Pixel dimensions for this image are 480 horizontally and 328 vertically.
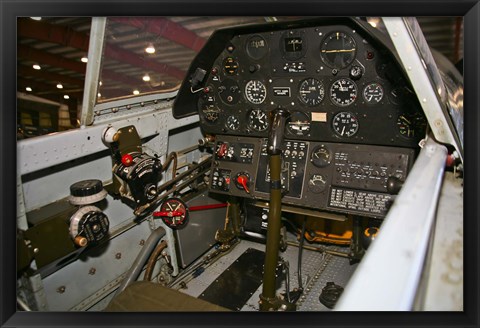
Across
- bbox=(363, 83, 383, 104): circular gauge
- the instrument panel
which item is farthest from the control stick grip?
bbox=(363, 83, 383, 104): circular gauge

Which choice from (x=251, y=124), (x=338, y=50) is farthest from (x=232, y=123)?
(x=338, y=50)

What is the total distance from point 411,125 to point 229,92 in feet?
5.10

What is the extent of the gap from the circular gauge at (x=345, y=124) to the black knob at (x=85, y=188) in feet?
6.18

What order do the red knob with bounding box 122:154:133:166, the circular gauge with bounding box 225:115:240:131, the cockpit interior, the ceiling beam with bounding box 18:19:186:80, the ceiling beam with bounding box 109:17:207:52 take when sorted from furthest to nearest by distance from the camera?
1. the circular gauge with bounding box 225:115:240:131
2. the red knob with bounding box 122:154:133:166
3. the ceiling beam with bounding box 109:17:207:52
4. the cockpit interior
5. the ceiling beam with bounding box 18:19:186:80

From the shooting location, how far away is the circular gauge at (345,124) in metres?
2.72

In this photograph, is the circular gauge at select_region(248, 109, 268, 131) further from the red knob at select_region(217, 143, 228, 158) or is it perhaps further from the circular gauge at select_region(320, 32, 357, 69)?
the circular gauge at select_region(320, 32, 357, 69)

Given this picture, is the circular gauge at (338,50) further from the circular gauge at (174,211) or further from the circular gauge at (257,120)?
the circular gauge at (174,211)

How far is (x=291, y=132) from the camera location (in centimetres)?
300

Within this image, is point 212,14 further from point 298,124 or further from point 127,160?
point 298,124

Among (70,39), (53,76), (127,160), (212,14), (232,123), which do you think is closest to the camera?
(212,14)

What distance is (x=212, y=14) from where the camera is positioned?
1065 mm

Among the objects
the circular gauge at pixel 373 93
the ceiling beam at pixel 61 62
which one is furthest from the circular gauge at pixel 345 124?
the ceiling beam at pixel 61 62

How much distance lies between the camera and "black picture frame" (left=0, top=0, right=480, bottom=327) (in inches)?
40.1

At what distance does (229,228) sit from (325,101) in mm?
1584
